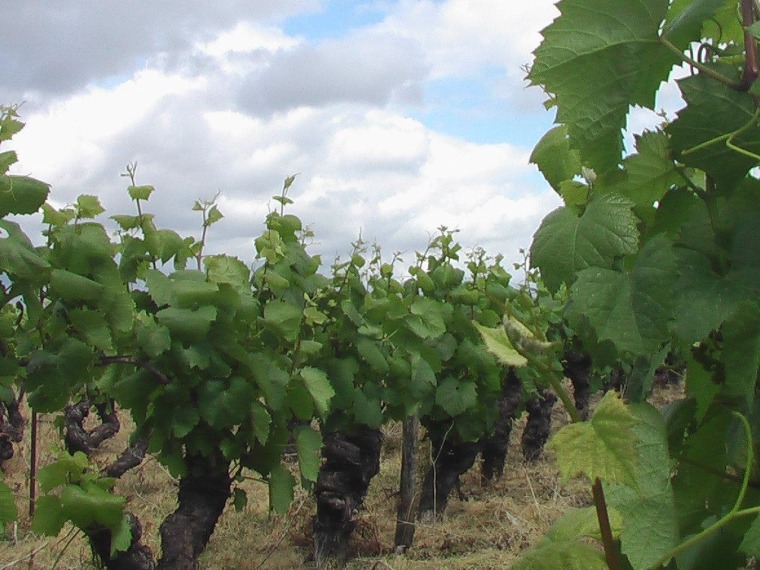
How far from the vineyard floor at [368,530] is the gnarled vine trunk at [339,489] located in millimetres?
183

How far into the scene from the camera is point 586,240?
1.08 meters

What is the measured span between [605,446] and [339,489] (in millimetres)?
4709

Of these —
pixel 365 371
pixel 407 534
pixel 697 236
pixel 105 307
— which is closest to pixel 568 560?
pixel 697 236

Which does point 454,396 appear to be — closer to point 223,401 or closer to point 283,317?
point 283,317

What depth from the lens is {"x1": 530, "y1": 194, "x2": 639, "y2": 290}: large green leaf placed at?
106cm

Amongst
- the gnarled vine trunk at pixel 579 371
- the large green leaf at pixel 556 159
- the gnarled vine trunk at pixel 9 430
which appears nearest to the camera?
the large green leaf at pixel 556 159

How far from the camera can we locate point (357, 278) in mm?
5270

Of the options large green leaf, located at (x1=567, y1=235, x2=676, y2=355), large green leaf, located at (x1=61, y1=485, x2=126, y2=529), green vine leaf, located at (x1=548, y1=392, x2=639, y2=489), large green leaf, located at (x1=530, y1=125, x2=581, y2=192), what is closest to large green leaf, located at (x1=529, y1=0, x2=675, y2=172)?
large green leaf, located at (x1=567, y1=235, x2=676, y2=355)

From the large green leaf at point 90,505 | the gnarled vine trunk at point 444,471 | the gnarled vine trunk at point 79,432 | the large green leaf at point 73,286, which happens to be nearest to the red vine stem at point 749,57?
the large green leaf at point 73,286

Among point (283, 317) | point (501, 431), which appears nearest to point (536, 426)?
point (501, 431)

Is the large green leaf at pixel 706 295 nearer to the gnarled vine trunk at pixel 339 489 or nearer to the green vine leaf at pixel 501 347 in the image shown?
the green vine leaf at pixel 501 347

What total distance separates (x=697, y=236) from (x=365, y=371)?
417 cm

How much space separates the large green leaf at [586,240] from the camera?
3.48 ft

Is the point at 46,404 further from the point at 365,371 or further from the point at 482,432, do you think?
the point at 482,432
